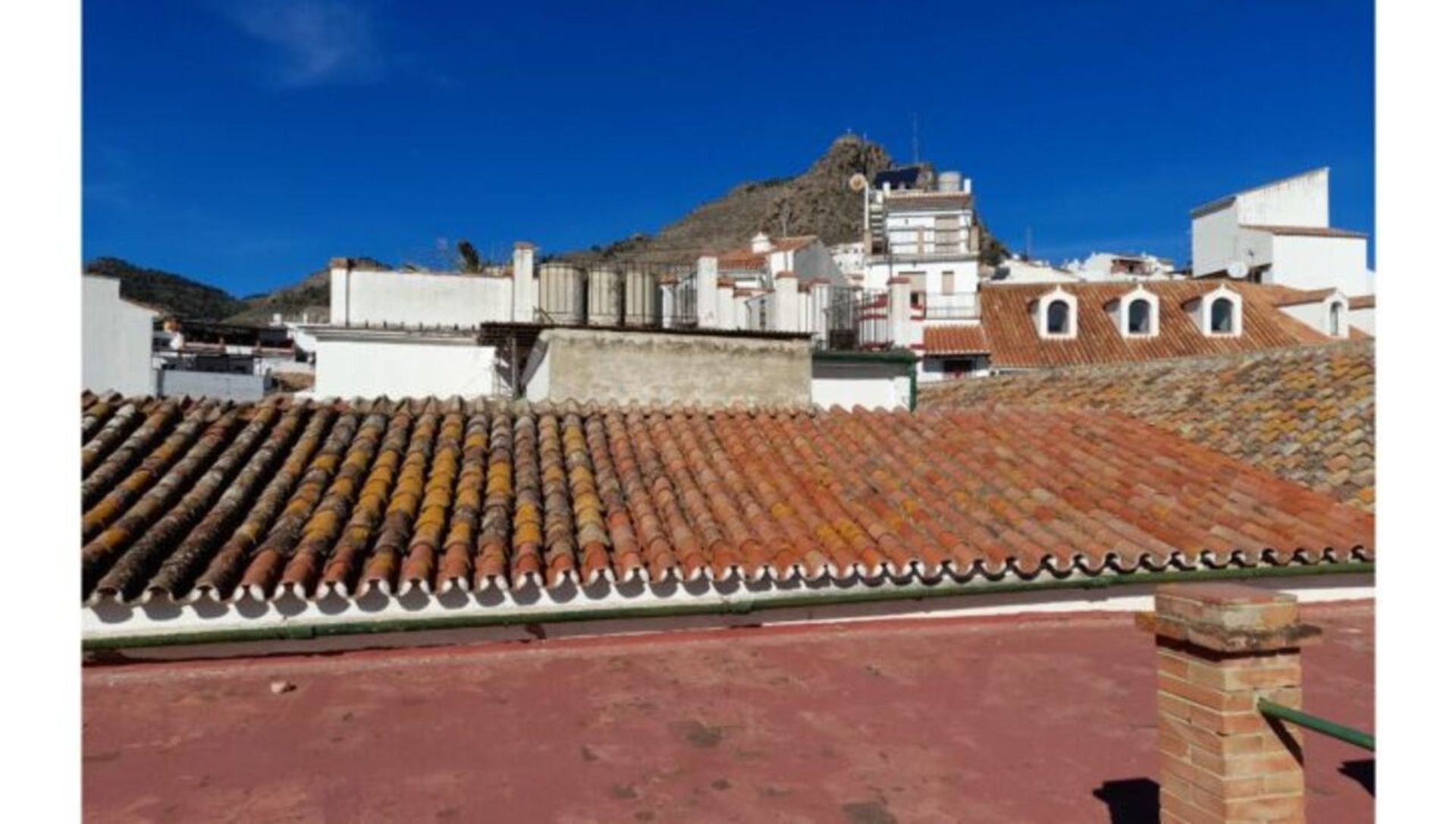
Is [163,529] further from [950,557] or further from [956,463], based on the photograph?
[956,463]

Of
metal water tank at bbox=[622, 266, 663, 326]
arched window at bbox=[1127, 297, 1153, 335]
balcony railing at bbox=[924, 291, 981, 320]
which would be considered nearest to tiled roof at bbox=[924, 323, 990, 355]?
balcony railing at bbox=[924, 291, 981, 320]

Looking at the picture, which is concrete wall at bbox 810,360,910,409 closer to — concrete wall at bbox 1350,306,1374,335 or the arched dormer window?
the arched dormer window

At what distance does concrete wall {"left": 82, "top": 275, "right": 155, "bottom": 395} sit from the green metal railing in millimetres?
27853

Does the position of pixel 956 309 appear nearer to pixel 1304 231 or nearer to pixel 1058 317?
pixel 1058 317

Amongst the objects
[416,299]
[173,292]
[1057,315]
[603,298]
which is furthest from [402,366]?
[173,292]

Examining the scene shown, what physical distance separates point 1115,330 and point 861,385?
2027cm

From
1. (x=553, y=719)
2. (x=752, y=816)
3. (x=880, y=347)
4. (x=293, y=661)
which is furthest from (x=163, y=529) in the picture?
(x=880, y=347)

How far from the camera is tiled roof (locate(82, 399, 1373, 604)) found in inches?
243

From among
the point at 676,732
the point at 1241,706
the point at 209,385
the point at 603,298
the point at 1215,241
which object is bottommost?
the point at 676,732

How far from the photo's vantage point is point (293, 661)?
18.3 feet

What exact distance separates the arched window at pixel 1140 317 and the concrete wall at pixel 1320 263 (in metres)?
11.9

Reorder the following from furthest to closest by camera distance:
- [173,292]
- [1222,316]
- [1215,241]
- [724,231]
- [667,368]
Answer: [724,231] → [173,292] → [1215,241] → [1222,316] → [667,368]

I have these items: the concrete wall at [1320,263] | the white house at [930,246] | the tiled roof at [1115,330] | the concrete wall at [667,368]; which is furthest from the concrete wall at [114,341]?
the concrete wall at [1320,263]

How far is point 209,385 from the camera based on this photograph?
2978cm
